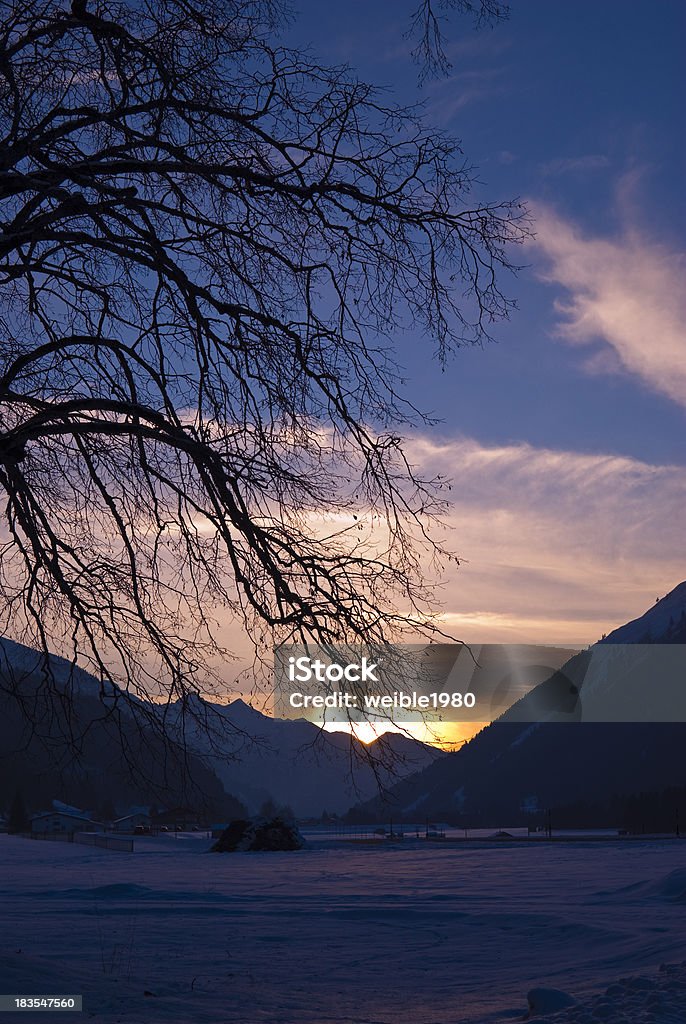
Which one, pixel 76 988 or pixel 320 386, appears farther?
pixel 76 988

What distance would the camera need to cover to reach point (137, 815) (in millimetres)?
111062

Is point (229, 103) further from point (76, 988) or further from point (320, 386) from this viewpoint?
point (76, 988)

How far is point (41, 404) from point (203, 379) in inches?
44.1

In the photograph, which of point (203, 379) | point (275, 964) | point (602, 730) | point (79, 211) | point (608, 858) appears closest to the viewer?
point (79, 211)

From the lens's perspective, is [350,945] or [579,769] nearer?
[350,945]

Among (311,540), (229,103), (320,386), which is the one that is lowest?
(311,540)

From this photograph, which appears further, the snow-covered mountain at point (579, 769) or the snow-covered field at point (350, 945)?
the snow-covered mountain at point (579, 769)

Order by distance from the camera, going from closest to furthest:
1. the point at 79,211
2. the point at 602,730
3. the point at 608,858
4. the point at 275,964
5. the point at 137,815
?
the point at 79,211
the point at 275,964
the point at 608,858
the point at 137,815
the point at 602,730

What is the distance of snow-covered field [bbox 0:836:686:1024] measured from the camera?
7039 mm

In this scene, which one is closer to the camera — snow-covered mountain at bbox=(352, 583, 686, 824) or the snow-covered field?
Result: the snow-covered field

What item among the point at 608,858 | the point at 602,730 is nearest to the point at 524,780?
the point at 602,730

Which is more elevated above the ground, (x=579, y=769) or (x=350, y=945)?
(x=350, y=945)

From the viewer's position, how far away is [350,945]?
10.9 m

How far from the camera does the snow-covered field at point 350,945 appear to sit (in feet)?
23.1
